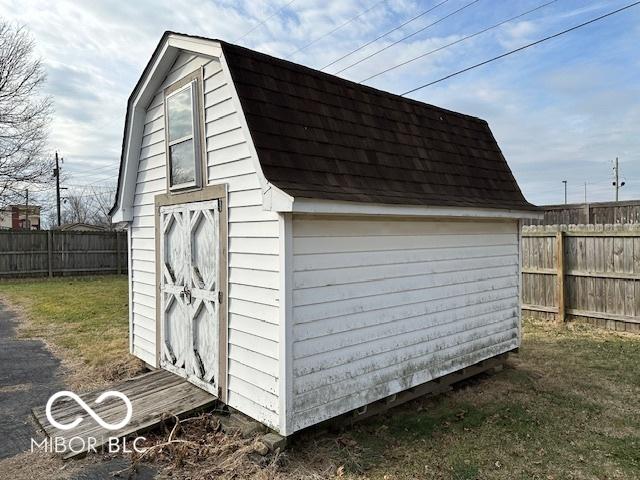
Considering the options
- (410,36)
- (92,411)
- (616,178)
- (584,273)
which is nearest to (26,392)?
(92,411)

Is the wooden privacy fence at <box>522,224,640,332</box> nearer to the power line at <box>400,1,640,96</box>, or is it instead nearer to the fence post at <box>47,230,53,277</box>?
the power line at <box>400,1,640,96</box>

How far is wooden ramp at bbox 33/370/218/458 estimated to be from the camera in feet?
11.9

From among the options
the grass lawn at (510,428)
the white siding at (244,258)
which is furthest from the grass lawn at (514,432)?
the white siding at (244,258)

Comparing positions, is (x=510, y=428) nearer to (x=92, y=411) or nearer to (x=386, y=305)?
(x=386, y=305)

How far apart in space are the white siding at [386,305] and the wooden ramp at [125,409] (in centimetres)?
134

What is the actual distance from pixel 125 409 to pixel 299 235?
2489mm

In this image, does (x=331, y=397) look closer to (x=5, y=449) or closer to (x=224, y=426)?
(x=224, y=426)

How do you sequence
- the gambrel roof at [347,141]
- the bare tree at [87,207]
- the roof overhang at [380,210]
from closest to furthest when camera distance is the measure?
the roof overhang at [380,210] < the gambrel roof at [347,141] < the bare tree at [87,207]

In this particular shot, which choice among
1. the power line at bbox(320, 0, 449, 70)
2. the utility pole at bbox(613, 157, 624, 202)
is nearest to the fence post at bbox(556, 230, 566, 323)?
the power line at bbox(320, 0, 449, 70)

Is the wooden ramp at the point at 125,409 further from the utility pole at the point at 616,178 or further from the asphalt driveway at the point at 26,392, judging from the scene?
the utility pole at the point at 616,178

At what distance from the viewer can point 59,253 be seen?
54.3 ft

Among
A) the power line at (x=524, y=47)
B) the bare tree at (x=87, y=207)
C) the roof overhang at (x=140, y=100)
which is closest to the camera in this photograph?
the roof overhang at (x=140, y=100)

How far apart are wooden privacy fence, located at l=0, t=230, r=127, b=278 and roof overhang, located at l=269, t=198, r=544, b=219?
53.7 feet

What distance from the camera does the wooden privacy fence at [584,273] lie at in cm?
771
